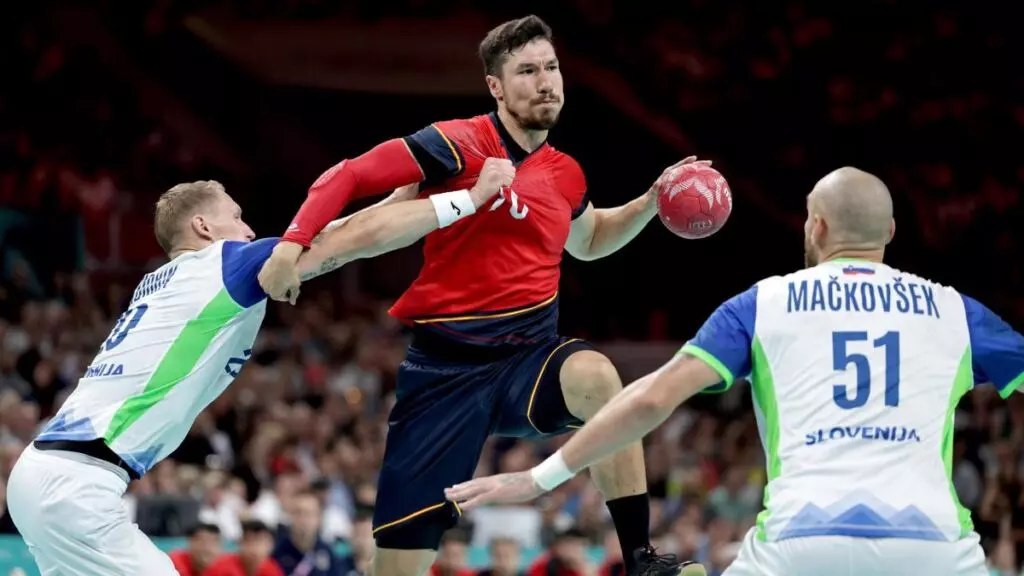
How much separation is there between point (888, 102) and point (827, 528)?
1741 cm

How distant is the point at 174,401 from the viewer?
6.79 meters

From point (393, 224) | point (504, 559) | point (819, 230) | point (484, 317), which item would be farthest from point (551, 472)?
point (504, 559)

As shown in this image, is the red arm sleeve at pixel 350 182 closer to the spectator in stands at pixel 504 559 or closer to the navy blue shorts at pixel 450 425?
the navy blue shorts at pixel 450 425

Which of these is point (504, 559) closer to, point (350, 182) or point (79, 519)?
point (350, 182)

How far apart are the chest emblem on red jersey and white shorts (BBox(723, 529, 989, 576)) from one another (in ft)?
9.09

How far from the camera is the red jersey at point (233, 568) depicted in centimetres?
1120

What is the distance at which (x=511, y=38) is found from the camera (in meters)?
7.53

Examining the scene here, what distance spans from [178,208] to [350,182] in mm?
873

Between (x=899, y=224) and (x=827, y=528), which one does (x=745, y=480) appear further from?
(x=827, y=528)

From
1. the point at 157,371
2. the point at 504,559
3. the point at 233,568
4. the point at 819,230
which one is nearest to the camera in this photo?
the point at 819,230

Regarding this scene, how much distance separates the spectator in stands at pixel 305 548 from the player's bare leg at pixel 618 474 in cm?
532

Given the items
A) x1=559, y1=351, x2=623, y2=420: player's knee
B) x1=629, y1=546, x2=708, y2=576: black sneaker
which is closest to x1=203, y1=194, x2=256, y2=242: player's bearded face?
x1=559, y1=351, x2=623, y2=420: player's knee

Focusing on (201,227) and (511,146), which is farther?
(511,146)

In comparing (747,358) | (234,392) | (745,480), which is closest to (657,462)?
(745,480)
